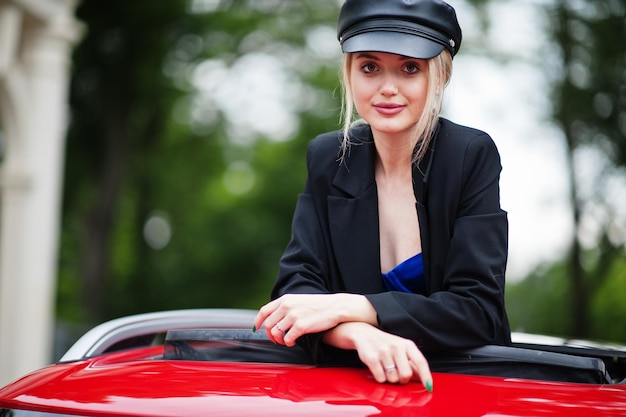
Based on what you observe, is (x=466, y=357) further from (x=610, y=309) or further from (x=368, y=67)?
(x=610, y=309)

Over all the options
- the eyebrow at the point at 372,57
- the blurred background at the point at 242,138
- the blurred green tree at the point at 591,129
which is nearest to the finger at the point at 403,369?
the eyebrow at the point at 372,57

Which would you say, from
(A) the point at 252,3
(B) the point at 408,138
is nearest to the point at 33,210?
(B) the point at 408,138

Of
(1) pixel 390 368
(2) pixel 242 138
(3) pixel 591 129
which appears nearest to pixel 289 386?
(1) pixel 390 368

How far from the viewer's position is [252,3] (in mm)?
15180

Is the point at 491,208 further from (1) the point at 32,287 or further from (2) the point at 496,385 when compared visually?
(1) the point at 32,287

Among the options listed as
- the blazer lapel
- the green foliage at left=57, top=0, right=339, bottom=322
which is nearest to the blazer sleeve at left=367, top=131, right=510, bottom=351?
the blazer lapel

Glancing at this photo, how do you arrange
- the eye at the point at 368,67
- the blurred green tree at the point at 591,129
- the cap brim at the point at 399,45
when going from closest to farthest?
the cap brim at the point at 399,45 < the eye at the point at 368,67 < the blurred green tree at the point at 591,129

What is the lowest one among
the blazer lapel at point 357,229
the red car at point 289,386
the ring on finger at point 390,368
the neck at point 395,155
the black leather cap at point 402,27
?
the red car at point 289,386

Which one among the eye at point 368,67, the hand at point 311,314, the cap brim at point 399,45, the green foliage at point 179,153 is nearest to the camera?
the hand at point 311,314

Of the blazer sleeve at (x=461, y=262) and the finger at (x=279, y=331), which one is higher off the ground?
the blazer sleeve at (x=461, y=262)

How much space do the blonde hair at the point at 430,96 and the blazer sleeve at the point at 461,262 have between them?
0.05m

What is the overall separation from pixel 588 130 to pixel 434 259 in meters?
9.24

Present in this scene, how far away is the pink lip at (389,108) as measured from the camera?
6.61 feet

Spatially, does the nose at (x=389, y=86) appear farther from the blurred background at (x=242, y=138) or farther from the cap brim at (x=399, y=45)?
the blurred background at (x=242, y=138)
